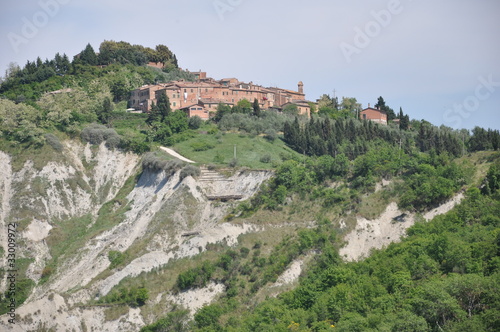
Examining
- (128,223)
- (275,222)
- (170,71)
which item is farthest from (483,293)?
(170,71)

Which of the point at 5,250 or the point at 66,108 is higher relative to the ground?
the point at 66,108

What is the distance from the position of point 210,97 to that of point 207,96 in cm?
50

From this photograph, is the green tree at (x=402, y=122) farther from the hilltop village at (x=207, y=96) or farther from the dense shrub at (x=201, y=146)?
the dense shrub at (x=201, y=146)

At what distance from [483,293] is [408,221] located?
18.9 meters

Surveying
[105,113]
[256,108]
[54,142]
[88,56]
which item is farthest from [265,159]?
[88,56]

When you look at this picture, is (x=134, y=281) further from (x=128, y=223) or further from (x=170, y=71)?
(x=170, y=71)

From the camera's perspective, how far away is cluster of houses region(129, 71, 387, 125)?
309 feet

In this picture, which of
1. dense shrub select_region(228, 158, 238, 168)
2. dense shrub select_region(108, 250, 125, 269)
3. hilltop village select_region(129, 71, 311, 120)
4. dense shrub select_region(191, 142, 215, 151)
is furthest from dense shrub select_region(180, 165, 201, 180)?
hilltop village select_region(129, 71, 311, 120)

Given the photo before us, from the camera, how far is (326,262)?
58.9 metres

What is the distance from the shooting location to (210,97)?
97.6 m

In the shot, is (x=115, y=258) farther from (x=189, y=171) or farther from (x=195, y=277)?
(x=189, y=171)

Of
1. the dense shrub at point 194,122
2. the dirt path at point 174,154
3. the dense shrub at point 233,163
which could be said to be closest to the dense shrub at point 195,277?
the dense shrub at point 233,163

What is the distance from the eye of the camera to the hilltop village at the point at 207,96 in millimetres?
94125

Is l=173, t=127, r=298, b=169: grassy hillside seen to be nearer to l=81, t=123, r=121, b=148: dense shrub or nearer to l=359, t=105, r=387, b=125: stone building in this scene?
l=81, t=123, r=121, b=148: dense shrub
